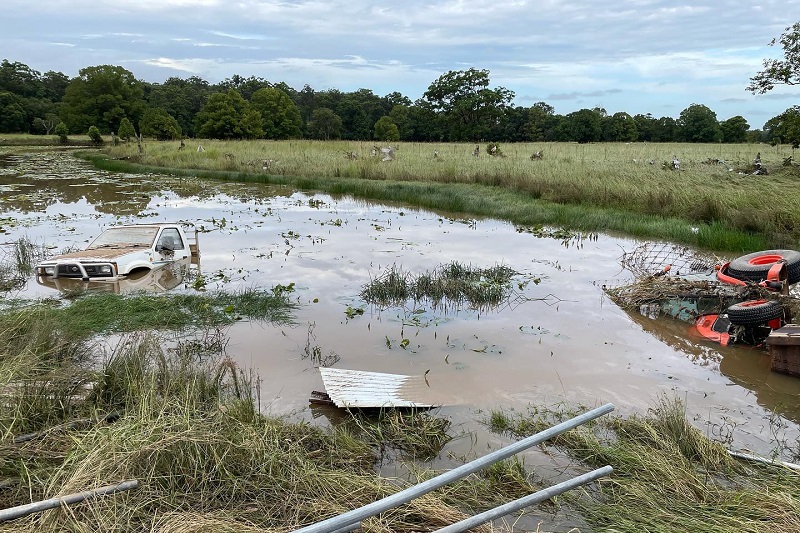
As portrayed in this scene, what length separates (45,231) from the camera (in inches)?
685

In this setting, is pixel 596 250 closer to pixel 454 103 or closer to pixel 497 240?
pixel 497 240

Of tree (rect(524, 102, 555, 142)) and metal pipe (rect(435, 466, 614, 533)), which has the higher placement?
tree (rect(524, 102, 555, 142))

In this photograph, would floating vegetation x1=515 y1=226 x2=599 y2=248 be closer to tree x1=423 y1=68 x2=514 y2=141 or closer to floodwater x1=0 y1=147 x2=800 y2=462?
floodwater x1=0 y1=147 x2=800 y2=462

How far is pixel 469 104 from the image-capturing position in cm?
7481

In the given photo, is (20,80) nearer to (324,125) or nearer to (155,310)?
(324,125)

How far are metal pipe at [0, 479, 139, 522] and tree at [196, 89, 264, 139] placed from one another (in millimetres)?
67850

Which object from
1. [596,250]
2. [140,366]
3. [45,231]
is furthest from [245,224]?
[140,366]

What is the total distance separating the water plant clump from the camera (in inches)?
423

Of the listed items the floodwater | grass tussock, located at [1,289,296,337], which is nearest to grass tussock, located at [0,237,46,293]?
the floodwater

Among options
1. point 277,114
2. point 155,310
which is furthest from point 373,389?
point 277,114

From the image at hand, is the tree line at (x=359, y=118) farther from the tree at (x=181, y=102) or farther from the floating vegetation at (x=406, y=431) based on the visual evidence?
the floating vegetation at (x=406, y=431)

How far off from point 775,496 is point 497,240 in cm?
1251

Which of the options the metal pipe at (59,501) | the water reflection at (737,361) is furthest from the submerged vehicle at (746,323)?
the metal pipe at (59,501)

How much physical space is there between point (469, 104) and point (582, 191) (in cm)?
5672
